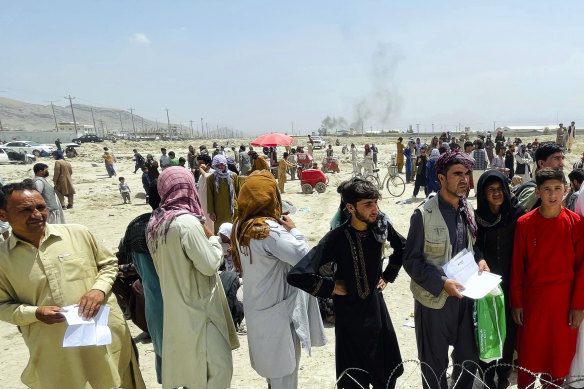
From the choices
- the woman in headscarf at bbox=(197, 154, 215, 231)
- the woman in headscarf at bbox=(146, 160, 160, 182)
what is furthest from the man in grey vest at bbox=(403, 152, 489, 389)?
the woman in headscarf at bbox=(146, 160, 160, 182)

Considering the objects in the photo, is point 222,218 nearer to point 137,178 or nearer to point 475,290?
point 475,290

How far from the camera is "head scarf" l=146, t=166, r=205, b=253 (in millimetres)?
2344

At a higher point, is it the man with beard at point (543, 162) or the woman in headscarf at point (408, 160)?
the man with beard at point (543, 162)

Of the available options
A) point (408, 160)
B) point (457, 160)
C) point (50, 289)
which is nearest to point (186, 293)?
point (50, 289)

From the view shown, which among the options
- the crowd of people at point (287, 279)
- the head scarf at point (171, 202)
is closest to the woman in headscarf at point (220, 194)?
the crowd of people at point (287, 279)

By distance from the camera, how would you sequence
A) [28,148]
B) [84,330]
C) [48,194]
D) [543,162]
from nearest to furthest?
[84,330]
[543,162]
[48,194]
[28,148]

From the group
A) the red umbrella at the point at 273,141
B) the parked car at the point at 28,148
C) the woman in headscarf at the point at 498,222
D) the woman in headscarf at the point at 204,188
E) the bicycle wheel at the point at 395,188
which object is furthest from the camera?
the parked car at the point at 28,148

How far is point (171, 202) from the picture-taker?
2.43 metres

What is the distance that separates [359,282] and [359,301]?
0.43 feet

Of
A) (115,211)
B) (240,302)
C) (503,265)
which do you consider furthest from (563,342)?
(115,211)

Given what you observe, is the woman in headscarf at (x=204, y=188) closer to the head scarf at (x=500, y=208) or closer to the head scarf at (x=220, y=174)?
the head scarf at (x=220, y=174)

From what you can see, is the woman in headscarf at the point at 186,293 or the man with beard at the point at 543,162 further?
the man with beard at the point at 543,162

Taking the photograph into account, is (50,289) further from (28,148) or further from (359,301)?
(28,148)

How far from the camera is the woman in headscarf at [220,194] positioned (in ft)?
19.3
